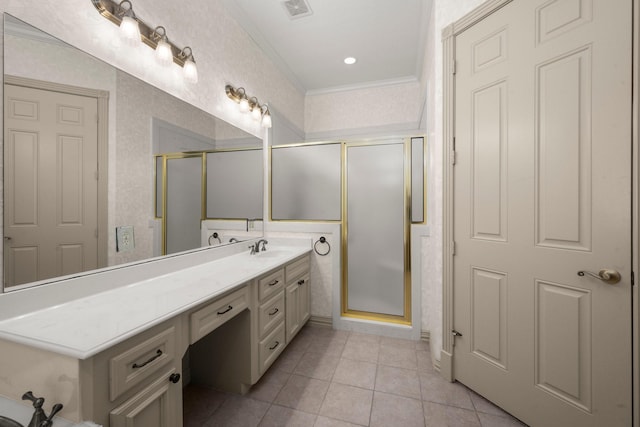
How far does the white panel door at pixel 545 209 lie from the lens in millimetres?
1138

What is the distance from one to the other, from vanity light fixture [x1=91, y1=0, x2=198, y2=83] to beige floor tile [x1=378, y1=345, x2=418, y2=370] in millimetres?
2516

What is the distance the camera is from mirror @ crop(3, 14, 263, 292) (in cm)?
97

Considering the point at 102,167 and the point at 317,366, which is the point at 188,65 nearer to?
the point at 102,167

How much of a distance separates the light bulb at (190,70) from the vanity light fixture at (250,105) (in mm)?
422

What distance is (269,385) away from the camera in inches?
68.9

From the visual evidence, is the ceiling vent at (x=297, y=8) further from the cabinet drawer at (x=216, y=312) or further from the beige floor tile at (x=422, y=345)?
the beige floor tile at (x=422, y=345)

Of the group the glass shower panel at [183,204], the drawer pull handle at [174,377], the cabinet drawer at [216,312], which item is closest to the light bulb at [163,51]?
the glass shower panel at [183,204]

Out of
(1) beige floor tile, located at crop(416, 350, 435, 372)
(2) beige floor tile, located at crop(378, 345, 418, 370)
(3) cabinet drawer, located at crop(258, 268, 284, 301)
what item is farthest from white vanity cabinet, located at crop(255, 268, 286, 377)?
(1) beige floor tile, located at crop(416, 350, 435, 372)

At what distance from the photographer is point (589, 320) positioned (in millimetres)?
1212

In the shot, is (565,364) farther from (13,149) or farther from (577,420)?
(13,149)

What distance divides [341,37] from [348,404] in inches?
122

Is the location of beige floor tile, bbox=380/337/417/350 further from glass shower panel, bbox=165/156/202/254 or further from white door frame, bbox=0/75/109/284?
white door frame, bbox=0/75/109/284

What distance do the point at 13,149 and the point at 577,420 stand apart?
2734mm

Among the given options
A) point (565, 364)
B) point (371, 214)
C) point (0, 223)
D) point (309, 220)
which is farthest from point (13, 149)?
point (565, 364)
